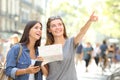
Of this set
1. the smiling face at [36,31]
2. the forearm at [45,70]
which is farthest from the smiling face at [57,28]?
the forearm at [45,70]

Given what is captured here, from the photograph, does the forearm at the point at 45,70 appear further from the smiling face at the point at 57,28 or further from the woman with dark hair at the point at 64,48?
the smiling face at the point at 57,28

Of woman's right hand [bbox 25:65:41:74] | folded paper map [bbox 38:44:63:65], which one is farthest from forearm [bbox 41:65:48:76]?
woman's right hand [bbox 25:65:41:74]

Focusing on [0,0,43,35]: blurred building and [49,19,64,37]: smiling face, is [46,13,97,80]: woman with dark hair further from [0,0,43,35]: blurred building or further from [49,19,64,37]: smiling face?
[0,0,43,35]: blurred building

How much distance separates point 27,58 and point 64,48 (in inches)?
15.3

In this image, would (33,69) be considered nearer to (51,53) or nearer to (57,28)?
(51,53)

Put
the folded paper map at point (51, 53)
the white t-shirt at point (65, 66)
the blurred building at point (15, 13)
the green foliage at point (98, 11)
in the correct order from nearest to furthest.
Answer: the folded paper map at point (51, 53), the white t-shirt at point (65, 66), the green foliage at point (98, 11), the blurred building at point (15, 13)

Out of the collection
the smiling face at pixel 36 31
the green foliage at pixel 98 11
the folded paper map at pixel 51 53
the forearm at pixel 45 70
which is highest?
the green foliage at pixel 98 11

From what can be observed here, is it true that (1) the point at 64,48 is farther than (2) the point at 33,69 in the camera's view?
Yes

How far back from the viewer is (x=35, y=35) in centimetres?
473

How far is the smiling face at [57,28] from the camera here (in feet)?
15.5

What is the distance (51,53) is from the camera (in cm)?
455

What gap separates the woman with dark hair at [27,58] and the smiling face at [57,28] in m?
0.13

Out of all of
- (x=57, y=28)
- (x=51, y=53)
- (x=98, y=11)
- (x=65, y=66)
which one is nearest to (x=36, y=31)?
(x=57, y=28)

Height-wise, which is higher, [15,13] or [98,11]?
[15,13]
